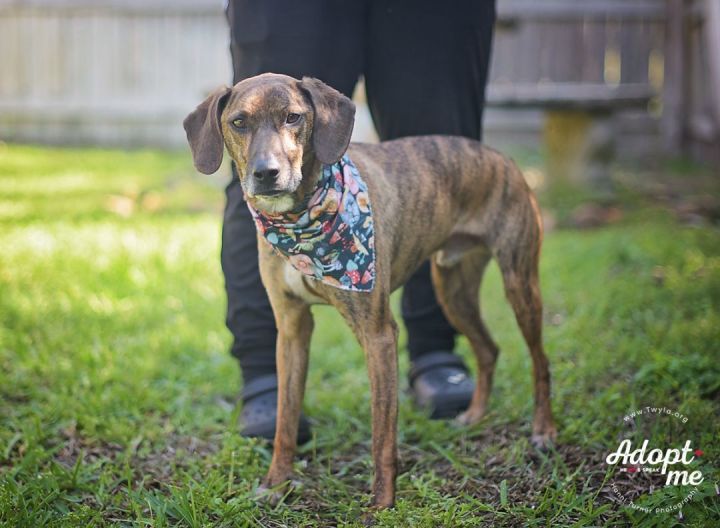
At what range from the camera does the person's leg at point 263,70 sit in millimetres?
3117

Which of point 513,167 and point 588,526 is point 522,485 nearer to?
point 588,526

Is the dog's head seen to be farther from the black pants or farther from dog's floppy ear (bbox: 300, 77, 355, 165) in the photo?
the black pants

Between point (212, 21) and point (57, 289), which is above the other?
point (212, 21)

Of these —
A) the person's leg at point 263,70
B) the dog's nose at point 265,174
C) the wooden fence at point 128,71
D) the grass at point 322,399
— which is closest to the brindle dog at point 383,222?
the dog's nose at point 265,174

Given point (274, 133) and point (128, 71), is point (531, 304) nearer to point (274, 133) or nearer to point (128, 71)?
point (274, 133)

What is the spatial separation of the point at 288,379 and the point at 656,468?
4.48 feet

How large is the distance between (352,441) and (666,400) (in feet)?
4.27

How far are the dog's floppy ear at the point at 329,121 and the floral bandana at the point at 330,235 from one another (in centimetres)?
11

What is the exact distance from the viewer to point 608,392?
Result: 3.45 m

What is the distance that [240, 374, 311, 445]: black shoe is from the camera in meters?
3.34

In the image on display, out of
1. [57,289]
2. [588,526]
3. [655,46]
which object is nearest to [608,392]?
[588,526]

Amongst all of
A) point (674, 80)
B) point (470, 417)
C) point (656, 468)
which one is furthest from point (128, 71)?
point (656, 468)

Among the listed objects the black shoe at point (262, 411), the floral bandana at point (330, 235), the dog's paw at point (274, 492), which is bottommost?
the dog's paw at point (274, 492)

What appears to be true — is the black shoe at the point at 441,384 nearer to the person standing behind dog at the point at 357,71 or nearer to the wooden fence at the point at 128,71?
the person standing behind dog at the point at 357,71
